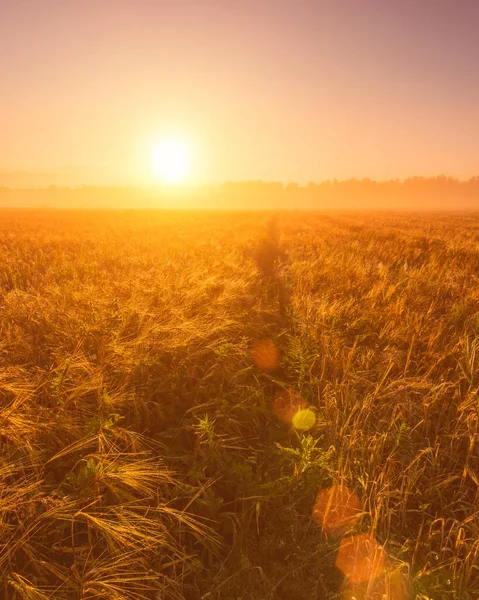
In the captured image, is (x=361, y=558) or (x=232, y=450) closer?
(x=361, y=558)

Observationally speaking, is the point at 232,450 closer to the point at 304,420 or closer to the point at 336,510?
the point at 304,420

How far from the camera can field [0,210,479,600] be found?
5.98 feet

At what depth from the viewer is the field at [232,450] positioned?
1.82m

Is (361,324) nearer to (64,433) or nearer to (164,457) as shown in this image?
(164,457)

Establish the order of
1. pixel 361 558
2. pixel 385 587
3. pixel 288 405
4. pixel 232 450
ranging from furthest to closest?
pixel 288 405, pixel 232 450, pixel 361 558, pixel 385 587

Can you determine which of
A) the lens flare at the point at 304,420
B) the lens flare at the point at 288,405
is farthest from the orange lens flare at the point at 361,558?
the lens flare at the point at 288,405

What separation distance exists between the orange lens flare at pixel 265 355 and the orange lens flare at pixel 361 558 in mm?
2079

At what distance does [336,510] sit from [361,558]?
292 mm

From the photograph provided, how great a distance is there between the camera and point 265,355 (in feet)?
14.0

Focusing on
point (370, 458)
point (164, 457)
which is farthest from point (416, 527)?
point (164, 457)

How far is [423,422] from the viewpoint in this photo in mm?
2680

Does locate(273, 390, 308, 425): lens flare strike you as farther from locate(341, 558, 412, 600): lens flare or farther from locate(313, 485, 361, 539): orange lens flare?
locate(341, 558, 412, 600): lens flare

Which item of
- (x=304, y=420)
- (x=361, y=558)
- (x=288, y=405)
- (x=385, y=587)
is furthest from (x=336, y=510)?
(x=288, y=405)

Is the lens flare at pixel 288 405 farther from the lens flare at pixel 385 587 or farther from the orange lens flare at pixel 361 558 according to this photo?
the lens flare at pixel 385 587
